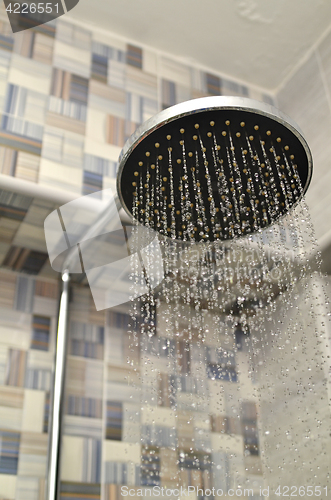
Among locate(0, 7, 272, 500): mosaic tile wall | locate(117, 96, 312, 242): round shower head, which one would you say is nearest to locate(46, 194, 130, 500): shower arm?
locate(0, 7, 272, 500): mosaic tile wall

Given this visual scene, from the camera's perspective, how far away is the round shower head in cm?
113

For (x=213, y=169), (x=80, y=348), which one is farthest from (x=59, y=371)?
(x=213, y=169)

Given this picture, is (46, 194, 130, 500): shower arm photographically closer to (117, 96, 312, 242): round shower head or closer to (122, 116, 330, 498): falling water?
(122, 116, 330, 498): falling water

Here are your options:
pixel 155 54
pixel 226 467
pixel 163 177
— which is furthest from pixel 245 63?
pixel 226 467

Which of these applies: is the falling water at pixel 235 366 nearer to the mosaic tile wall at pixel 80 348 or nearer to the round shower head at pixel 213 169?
the mosaic tile wall at pixel 80 348

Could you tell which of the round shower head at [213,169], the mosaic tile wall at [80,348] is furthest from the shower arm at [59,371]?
the round shower head at [213,169]

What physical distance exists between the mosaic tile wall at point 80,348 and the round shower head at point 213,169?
0.47 metres

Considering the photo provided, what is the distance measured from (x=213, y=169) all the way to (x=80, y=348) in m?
0.88

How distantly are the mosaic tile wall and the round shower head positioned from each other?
47cm

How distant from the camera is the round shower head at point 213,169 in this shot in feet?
3.70

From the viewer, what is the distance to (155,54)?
232 centimetres

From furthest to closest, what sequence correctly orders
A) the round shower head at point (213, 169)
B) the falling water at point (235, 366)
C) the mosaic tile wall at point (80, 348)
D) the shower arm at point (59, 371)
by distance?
the falling water at point (235, 366), the mosaic tile wall at point (80, 348), the shower arm at point (59, 371), the round shower head at point (213, 169)

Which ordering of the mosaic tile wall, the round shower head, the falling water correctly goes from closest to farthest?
the round shower head, the mosaic tile wall, the falling water

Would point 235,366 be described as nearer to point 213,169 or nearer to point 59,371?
point 59,371
